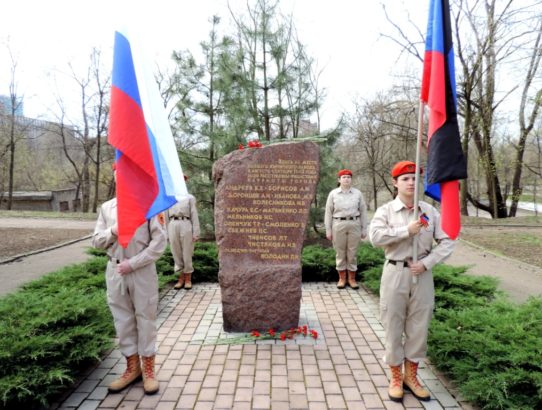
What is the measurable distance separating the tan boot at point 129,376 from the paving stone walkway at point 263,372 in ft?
0.19

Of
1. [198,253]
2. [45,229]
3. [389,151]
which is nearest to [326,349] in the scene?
[198,253]

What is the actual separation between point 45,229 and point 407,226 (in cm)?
1443

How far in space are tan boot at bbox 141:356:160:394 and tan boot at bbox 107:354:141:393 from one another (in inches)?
5.5

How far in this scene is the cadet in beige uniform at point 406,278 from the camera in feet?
11.0

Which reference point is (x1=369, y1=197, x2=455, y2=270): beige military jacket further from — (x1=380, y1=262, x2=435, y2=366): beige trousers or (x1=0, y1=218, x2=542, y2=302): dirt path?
(x1=0, y1=218, x2=542, y2=302): dirt path

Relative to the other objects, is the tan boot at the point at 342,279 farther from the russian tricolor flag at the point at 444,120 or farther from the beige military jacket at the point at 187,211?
the russian tricolor flag at the point at 444,120

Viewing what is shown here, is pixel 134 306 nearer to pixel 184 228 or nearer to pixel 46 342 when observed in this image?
pixel 46 342

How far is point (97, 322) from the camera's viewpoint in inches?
164

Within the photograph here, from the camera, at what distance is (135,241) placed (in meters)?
3.49

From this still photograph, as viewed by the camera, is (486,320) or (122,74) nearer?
(122,74)

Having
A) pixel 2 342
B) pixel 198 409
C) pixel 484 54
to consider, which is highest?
pixel 484 54

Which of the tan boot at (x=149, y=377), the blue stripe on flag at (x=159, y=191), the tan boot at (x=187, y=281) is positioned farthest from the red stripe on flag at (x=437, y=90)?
the tan boot at (x=187, y=281)

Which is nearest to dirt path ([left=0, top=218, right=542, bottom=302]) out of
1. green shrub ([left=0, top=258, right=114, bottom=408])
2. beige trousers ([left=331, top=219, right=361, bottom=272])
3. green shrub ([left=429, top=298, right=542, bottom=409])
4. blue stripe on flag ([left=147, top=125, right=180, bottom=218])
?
beige trousers ([left=331, top=219, right=361, bottom=272])

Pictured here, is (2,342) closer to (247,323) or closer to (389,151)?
(247,323)
